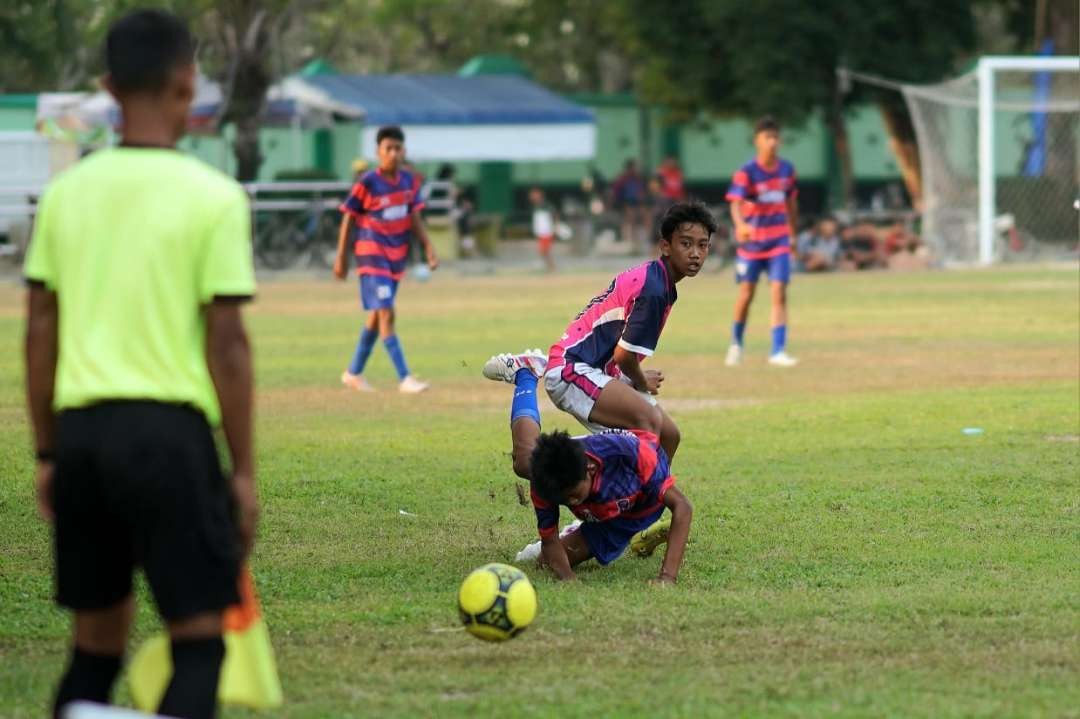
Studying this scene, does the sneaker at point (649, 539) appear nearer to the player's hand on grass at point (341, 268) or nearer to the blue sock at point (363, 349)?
the player's hand on grass at point (341, 268)

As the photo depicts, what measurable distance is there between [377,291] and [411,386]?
0.83m

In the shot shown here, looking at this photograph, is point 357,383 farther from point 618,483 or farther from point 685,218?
point 618,483

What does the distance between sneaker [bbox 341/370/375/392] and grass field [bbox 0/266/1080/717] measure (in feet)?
0.57

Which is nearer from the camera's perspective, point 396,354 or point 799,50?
point 396,354

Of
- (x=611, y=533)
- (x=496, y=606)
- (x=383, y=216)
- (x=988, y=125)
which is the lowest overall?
(x=611, y=533)

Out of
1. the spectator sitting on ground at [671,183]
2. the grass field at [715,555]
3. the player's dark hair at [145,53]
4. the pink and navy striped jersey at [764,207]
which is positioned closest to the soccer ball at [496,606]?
the grass field at [715,555]

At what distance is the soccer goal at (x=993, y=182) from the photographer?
104 ft

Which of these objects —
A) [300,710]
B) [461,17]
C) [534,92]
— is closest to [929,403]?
[300,710]

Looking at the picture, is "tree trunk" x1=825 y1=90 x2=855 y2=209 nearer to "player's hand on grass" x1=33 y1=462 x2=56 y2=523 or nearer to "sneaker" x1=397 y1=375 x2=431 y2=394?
"sneaker" x1=397 y1=375 x2=431 y2=394

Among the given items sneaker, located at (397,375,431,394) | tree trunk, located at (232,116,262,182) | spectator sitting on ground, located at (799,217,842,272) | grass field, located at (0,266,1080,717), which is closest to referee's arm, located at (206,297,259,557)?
grass field, located at (0,266,1080,717)

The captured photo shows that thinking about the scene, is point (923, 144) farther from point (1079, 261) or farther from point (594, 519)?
point (594, 519)

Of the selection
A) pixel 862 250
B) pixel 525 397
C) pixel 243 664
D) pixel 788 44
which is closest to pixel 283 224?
pixel 862 250

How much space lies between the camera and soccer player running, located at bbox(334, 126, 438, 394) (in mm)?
15250

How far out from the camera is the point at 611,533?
7773 mm
